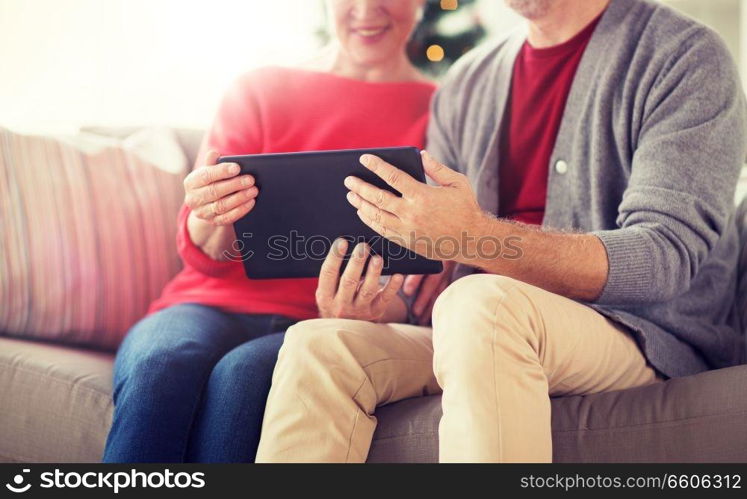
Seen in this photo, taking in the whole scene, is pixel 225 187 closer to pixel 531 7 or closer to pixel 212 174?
pixel 212 174

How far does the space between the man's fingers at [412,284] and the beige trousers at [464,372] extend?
19 cm

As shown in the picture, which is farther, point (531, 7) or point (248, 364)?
point (531, 7)

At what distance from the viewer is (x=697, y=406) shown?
96 centimetres

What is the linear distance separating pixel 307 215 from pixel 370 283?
0.48 feet

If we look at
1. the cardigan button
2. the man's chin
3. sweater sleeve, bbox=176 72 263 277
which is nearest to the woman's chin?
sweater sleeve, bbox=176 72 263 277

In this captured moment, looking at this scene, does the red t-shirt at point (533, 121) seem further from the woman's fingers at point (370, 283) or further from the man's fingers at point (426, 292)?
the woman's fingers at point (370, 283)

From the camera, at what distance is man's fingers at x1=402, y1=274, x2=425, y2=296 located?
1312 millimetres

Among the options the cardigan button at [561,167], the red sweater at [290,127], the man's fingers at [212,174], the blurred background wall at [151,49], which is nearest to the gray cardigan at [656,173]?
the cardigan button at [561,167]

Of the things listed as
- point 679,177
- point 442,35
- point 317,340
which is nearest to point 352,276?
point 317,340

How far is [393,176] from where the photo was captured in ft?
3.15

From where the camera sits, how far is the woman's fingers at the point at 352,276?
107cm

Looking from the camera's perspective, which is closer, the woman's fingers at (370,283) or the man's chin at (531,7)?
the woman's fingers at (370,283)

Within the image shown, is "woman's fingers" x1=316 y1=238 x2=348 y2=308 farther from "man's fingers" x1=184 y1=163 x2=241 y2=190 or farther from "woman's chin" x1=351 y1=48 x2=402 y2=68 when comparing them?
"woman's chin" x1=351 y1=48 x2=402 y2=68
